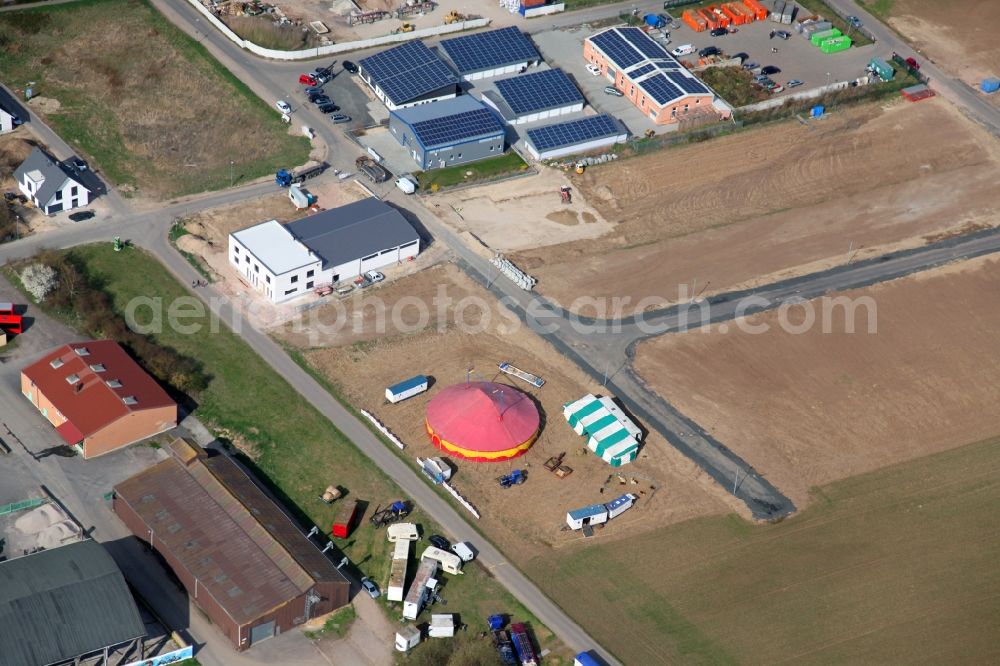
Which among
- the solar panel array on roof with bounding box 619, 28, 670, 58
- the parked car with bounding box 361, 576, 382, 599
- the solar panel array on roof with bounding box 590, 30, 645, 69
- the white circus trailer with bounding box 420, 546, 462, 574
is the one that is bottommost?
A: the parked car with bounding box 361, 576, 382, 599

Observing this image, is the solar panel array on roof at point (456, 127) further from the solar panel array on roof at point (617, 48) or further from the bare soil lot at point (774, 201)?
the solar panel array on roof at point (617, 48)

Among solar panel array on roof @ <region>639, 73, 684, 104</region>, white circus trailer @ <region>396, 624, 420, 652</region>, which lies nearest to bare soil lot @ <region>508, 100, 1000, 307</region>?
solar panel array on roof @ <region>639, 73, 684, 104</region>

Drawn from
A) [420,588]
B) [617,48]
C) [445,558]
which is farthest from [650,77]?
[420,588]

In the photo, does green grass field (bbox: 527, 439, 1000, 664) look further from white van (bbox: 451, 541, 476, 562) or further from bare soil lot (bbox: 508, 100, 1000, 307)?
bare soil lot (bbox: 508, 100, 1000, 307)

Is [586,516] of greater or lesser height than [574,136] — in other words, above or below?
below

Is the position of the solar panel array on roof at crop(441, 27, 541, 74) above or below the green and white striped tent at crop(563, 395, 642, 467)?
above

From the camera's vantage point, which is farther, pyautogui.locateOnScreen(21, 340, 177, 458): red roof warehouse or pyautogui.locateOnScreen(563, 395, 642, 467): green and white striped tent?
pyautogui.locateOnScreen(563, 395, 642, 467): green and white striped tent

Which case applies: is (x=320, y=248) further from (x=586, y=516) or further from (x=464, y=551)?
(x=586, y=516)

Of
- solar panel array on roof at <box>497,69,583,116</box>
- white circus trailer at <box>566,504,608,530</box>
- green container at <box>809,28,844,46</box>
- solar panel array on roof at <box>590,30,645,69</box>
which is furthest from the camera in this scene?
green container at <box>809,28,844,46</box>
